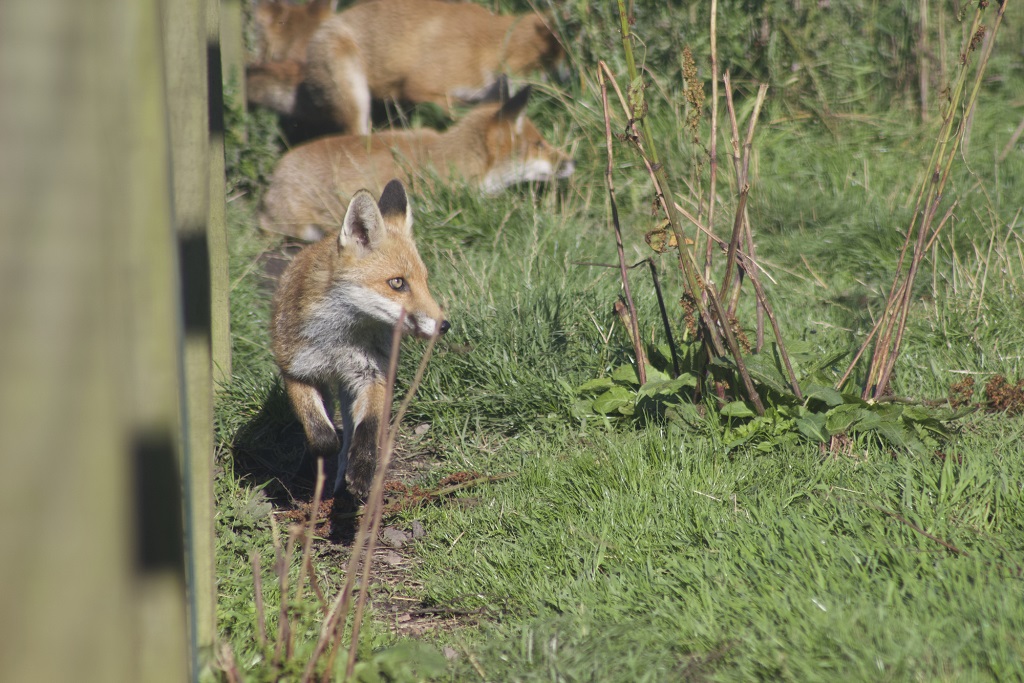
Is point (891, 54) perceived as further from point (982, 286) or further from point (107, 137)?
point (107, 137)

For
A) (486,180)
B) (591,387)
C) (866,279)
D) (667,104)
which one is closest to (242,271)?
(486,180)

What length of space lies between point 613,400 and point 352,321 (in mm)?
1268

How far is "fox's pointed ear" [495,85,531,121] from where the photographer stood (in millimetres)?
7047

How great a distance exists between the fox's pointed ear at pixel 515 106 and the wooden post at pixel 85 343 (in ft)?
18.1

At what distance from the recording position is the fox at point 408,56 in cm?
862

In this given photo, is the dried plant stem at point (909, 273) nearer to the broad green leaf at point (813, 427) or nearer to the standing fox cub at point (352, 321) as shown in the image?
the broad green leaf at point (813, 427)

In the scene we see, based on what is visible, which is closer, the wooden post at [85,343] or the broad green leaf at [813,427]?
the wooden post at [85,343]

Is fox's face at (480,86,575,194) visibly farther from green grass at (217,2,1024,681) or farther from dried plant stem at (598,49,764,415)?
dried plant stem at (598,49,764,415)

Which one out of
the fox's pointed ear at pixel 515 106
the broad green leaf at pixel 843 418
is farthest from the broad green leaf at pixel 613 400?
the fox's pointed ear at pixel 515 106

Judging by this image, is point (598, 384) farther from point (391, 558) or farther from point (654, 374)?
point (391, 558)

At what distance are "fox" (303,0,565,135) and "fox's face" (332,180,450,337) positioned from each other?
465cm

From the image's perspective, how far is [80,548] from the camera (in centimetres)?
165

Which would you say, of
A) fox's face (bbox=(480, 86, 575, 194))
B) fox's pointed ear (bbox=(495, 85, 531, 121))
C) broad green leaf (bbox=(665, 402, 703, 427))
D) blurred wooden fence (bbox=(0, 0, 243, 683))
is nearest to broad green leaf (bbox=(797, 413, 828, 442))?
broad green leaf (bbox=(665, 402, 703, 427))

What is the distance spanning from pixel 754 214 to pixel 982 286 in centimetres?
186
